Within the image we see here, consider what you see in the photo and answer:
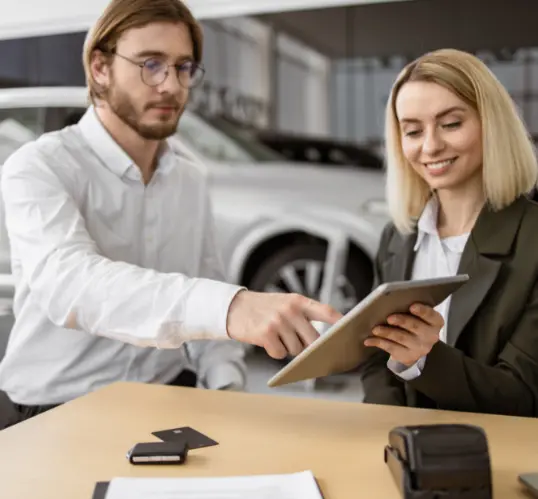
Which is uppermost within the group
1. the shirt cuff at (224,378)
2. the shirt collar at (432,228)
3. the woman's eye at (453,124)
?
the woman's eye at (453,124)

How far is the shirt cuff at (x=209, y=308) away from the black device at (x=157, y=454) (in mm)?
297

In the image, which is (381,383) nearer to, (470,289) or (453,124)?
(470,289)

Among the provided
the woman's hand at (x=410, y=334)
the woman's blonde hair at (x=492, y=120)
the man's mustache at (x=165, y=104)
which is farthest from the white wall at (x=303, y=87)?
the woman's hand at (x=410, y=334)

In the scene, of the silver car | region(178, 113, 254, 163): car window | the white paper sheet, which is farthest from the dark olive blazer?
region(178, 113, 254, 163): car window

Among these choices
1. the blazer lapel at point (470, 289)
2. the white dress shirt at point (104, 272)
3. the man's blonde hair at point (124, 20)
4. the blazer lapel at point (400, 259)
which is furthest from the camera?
the man's blonde hair at point (124, 20)

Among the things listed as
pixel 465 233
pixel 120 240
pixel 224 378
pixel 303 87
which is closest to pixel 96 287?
pixel 120 240

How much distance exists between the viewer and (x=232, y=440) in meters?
1.25

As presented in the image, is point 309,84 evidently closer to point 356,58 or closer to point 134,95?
point 356,58

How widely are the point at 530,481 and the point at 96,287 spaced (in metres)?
0.90

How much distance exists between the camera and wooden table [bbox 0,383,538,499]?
3.49 ft

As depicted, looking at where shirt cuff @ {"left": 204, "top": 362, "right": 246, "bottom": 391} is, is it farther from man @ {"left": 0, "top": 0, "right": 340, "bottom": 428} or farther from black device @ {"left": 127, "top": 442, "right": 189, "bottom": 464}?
black device @ {"left": 127, "top": 442, "right": 189, "bottom": 464}

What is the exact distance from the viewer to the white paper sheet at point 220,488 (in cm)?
99

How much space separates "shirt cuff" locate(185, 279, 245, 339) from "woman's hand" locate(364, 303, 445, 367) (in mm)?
279

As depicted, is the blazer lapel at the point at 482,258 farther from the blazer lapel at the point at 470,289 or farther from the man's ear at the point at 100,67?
the man's ear at the point at 100,67
